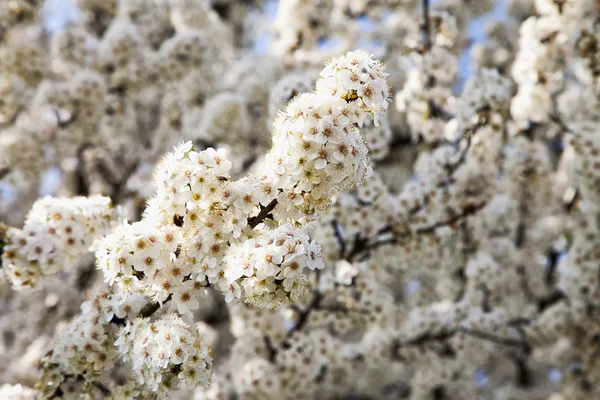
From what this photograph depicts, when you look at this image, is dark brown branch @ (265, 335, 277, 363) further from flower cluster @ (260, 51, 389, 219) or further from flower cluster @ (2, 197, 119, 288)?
flower cluster @ (260, 51, 389, 219)

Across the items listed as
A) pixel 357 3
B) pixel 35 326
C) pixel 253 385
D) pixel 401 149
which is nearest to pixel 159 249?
pixel 253 385

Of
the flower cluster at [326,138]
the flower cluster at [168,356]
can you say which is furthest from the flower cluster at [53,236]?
the flower cluster at [326,138]

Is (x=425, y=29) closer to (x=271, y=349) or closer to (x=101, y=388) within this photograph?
(x=271, y=349)

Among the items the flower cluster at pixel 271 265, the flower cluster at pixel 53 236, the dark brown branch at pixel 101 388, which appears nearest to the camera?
the flower cluster at pixel 271 265

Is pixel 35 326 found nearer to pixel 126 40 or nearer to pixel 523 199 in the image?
pixel 126 40

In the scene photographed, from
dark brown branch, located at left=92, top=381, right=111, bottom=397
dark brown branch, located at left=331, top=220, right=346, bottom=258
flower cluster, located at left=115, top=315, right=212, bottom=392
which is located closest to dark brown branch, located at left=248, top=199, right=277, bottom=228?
flower cluster, located at left=115, top=315, right=212, bottom=392

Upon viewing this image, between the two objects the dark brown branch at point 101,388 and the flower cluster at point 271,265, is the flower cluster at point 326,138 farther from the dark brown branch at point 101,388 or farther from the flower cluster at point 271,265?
the dark brown branch at point 101,388
